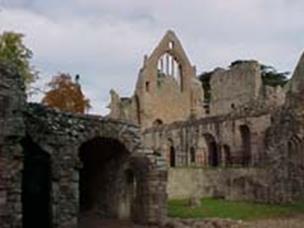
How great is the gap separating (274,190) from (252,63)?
23878mm

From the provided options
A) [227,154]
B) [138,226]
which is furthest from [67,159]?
[227,154]

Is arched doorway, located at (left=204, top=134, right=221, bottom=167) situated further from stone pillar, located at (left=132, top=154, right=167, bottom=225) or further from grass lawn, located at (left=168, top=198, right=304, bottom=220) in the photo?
stone pillar, located at (left=132, top=154, right=167, bottom=225)

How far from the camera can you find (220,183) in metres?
Result: 36.1

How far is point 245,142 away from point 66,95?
11800 mm

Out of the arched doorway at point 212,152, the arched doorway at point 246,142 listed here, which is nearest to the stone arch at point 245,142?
the arched doorway at point 246,142

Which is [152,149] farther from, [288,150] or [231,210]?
[288,150]

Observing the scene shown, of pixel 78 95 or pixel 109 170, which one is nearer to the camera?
pixel 109 170

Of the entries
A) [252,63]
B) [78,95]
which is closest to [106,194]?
[78,95]

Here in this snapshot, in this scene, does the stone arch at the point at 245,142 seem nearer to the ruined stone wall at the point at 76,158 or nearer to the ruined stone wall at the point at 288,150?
the ruined stone wall at the point at 288,150

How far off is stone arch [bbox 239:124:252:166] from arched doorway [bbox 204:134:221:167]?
2.08 m

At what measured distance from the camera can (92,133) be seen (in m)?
21.2

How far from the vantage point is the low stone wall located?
3409 centimetres

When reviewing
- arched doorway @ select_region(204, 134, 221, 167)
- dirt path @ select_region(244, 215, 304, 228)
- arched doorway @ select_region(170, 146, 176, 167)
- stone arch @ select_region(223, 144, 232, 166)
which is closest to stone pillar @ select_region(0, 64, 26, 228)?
dirt path @ select_region(244, 215, 304, 228)

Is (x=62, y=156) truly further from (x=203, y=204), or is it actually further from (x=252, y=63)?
Answer: (x=252, y=63)
